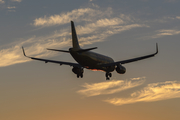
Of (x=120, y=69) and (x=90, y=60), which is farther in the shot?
(x=120, y=69)

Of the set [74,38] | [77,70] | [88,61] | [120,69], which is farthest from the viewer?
[120,69]

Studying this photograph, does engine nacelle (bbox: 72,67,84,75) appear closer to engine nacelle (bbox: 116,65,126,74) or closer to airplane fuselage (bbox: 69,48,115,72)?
airplane fuselage (bbox: 69,48,115,72)

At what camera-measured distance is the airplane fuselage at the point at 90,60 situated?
198 feet

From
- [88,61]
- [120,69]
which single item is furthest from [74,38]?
[120,69]

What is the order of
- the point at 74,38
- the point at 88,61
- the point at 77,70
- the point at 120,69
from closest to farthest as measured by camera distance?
the point at 74,38 → the point at 88,61 → the point at 77,70 → the point at 120,69

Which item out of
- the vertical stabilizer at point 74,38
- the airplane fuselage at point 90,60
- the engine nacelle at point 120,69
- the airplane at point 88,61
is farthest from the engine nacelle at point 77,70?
the engine nacelle at point 120,69

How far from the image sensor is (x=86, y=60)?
205 feet

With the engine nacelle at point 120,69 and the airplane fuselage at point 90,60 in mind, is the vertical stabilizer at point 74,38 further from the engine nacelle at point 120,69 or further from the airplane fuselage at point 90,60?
the engine nacelle at point 120,69

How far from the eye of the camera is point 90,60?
63.6 meters

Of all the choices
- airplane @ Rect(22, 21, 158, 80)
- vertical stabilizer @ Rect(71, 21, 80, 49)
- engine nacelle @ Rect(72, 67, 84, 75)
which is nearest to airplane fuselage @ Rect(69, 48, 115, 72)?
airplane @ Rect(22, 21, 158, 80)

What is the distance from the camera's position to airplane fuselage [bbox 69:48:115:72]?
6044 cm

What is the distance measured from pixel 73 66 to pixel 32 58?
10.3 meters

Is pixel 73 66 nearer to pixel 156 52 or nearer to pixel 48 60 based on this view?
pixel 48 60

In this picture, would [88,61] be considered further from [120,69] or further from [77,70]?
[120,69]
